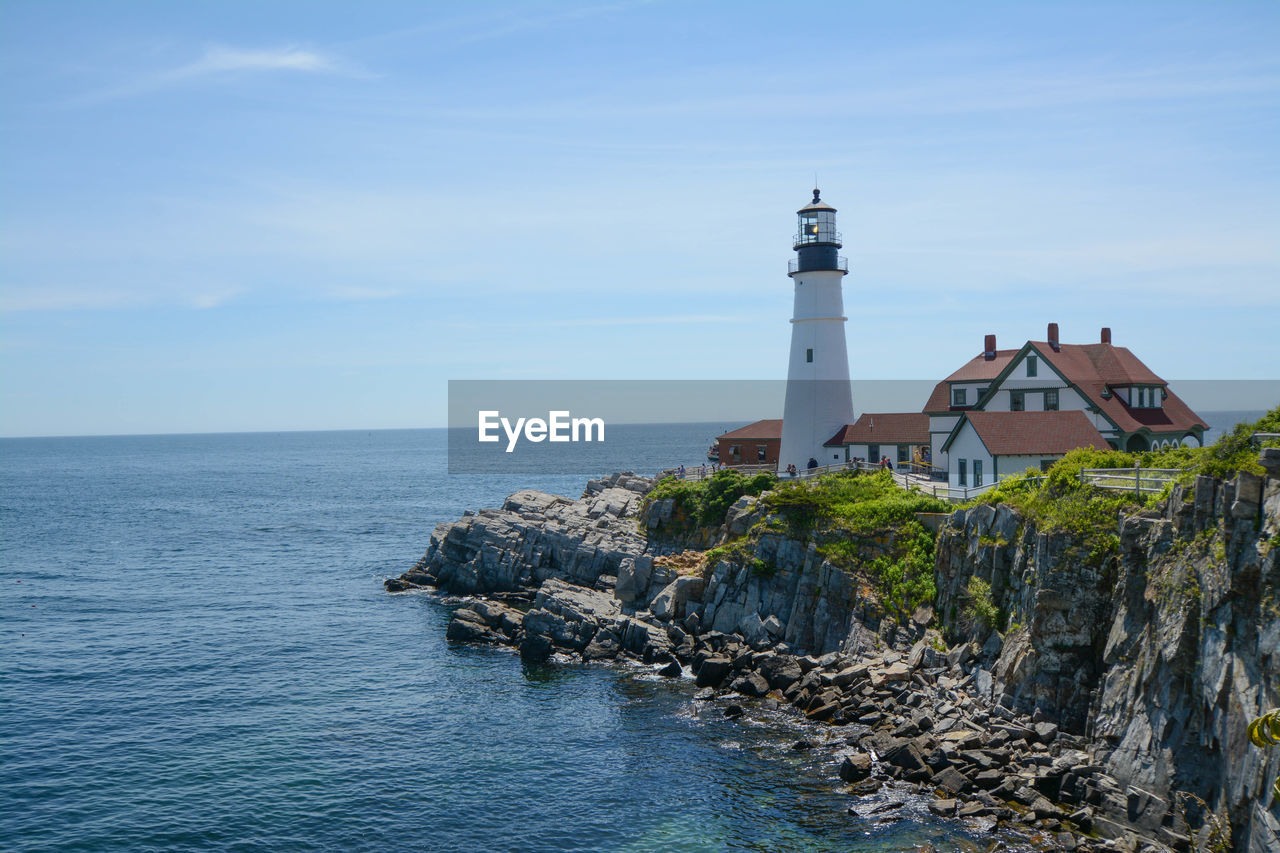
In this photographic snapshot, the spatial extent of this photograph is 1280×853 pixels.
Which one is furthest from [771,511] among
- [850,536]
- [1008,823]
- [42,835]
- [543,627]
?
[42,835]

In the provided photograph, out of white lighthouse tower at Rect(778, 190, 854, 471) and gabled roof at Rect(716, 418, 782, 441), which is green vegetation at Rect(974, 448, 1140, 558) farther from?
gabled roof at Rect(716, 418, 782, 441)

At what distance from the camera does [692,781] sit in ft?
97.8

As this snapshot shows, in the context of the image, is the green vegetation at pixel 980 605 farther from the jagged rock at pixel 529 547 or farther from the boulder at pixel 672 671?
the jagged rock at pixel 529 547

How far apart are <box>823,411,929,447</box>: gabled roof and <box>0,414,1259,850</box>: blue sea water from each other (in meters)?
24.8

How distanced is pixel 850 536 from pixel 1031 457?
33.7 ft

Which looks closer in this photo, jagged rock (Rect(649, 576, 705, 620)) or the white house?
the white house

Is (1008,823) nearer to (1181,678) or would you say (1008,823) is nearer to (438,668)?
(1181,678)

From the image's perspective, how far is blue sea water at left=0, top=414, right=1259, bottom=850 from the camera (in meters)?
26.8

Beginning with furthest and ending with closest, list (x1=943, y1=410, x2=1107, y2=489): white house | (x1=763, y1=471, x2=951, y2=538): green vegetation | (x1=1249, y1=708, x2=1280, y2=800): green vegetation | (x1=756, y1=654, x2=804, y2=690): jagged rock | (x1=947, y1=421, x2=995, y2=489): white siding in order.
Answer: (x1=947, y1=421, x2=995, y2=489): white siding < (x1=943, y1=410, x2=1107, y2=489): white house < (x1=763, y1=471, x2=951, y2=538): green vegetation < (x1=756, y1=654, x2=804, y2=690): jagged rock < (x1=1249, y1=708, x2=1280, y2=800): green vegetation

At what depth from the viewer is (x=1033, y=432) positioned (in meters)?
46.9

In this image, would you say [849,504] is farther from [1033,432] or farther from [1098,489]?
[1098,489]

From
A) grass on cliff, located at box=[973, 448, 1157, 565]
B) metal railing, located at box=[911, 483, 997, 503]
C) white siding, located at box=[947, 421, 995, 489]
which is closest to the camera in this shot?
grass on cliff, located at box=[973, 448, 1157, 565]

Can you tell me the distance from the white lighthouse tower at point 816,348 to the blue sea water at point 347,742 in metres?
25.0

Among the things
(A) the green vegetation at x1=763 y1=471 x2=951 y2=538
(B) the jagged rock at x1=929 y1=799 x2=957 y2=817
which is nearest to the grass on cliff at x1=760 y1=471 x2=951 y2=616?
(A) the green vegetation at x1=763 y1=471 x2=951 y2=538
